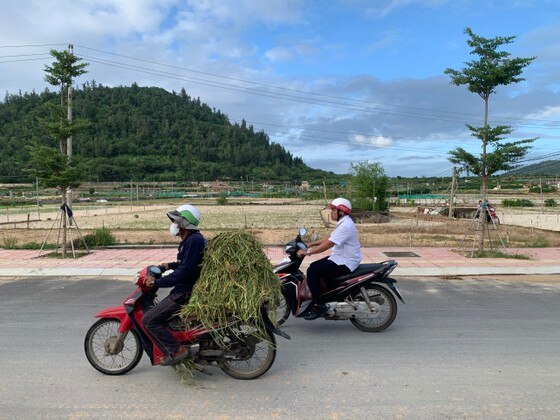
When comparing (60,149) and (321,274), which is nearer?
(321,274)

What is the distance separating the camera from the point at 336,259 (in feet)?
18.5

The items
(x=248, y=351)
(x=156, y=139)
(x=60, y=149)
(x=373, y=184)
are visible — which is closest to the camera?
(x=248, y=351)

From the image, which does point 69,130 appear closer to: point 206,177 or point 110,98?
point 206,177

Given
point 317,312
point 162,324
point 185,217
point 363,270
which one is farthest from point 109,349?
point 363,270

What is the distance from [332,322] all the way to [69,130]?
1008cm

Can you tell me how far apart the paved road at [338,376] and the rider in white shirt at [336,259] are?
1.73 feet

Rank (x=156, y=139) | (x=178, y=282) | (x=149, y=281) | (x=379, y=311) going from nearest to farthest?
(x=149, y=281) → (x=178, y=282) → (x=379, y=311) → (x=156, y=139)

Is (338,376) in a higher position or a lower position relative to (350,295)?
lower

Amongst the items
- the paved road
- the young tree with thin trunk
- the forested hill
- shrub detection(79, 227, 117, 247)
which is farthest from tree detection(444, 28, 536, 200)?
the forested hill

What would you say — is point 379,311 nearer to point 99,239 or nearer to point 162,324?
point 162,324

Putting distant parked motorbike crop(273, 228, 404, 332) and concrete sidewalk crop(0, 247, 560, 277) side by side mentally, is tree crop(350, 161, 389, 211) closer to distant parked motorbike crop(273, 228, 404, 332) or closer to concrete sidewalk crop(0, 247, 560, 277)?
concrete sidewalk crop(0, 247, 560, 277)

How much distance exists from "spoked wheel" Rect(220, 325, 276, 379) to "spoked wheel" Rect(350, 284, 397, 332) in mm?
1849

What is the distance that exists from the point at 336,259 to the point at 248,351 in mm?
1862

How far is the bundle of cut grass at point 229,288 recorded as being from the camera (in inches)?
159
